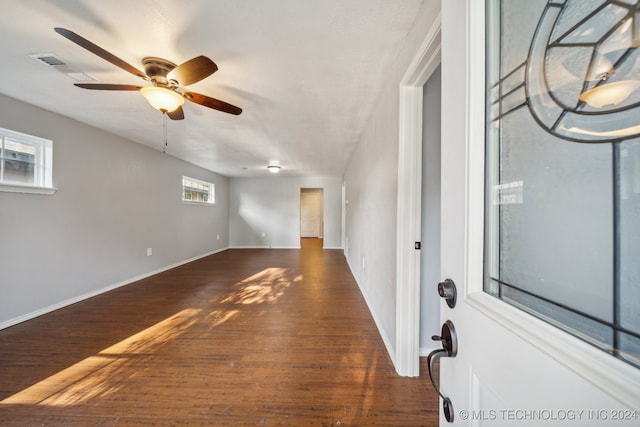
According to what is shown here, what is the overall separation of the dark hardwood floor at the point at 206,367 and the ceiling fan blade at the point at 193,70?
206 cm

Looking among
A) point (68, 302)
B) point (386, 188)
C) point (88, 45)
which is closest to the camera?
point (88, 45)

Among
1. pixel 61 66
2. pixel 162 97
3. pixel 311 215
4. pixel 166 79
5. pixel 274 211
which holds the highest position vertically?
pixel 61 66

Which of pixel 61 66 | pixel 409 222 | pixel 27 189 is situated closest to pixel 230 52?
pixel 61 66

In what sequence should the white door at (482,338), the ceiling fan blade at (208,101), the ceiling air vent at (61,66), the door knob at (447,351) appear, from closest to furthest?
the white door at (482,338), the door knob at (447,351), the ceiling air vent at (61,66), the ceiling fan blade at (208,101)

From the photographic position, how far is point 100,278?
120 inches

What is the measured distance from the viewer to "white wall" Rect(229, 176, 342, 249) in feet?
21.9

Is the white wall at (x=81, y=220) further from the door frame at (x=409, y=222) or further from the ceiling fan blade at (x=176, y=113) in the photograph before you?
the door frame at (x=409, y=222)

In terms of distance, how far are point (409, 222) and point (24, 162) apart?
12.5ft

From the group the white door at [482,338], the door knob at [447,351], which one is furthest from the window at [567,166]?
the door knob at [447,351]

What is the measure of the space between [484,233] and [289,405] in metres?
1.48

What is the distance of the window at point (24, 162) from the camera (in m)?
2.17

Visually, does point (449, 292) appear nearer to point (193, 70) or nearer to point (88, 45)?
point (193, 70)

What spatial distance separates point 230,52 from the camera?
1582 mm

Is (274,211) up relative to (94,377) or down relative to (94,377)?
up
